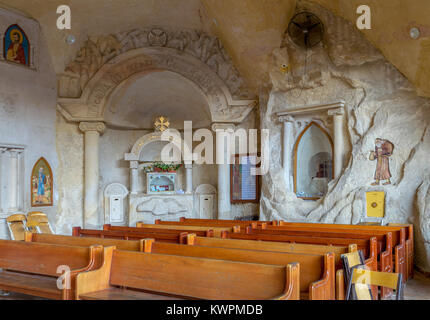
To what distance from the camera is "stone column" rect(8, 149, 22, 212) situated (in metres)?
9.45

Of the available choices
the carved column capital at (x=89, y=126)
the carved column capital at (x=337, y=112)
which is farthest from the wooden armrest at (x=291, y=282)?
the carved column capital at (x=89, y=126)

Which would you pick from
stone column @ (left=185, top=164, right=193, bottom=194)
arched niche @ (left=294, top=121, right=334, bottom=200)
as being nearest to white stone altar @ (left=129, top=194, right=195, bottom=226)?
stone column @ (left=185, top=164, right=193, bottom=194)

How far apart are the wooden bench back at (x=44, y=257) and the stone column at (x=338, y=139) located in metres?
6.08

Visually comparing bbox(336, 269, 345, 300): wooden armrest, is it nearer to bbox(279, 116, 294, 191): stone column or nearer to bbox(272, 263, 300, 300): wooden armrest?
bbox(272, 263, 300, 300): wooden armrest

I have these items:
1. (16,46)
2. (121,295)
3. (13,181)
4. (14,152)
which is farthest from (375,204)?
(16,46)

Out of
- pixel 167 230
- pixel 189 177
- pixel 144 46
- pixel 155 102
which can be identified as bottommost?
pixel 167 230

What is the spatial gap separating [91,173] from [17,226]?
3.15m

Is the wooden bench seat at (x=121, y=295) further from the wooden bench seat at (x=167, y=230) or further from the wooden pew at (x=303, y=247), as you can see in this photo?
the wooden bench seat at (x=167, y=230)

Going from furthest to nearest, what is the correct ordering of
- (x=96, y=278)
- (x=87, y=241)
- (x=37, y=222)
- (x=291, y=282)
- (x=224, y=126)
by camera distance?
(x=224, y=126)
(x=37, y=222)
(x=87, y=241)
(x=96, y=278)
(x=291, y=282)

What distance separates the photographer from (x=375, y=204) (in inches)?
298

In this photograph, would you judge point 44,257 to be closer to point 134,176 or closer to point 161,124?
point 134,176

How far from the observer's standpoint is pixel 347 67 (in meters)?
8.31

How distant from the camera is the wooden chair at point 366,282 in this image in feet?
10.3

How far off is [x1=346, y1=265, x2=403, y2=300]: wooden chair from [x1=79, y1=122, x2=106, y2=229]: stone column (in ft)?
29.1
